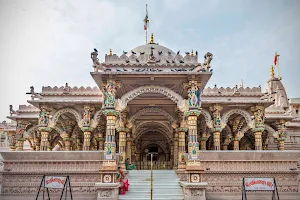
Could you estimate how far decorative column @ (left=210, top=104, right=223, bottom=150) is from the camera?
1514 centimetres

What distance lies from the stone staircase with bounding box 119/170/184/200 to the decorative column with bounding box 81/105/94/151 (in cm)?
326

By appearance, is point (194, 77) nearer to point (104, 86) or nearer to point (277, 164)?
point (104, 86)

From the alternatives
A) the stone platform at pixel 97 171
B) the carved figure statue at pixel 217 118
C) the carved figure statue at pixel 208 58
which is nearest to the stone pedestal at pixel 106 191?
the stone platform at pixel 97 171

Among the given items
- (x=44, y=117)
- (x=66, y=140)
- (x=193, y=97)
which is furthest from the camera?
(x=66, y=140)

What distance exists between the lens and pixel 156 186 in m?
11.0

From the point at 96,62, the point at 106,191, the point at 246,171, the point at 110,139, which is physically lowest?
the point at 106,191

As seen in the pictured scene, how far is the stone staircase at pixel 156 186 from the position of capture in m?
10.0

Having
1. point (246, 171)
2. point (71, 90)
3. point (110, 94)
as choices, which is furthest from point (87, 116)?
point (246, 171)

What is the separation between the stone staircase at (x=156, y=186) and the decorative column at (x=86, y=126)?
128 inches

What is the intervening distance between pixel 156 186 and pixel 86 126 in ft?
19.1

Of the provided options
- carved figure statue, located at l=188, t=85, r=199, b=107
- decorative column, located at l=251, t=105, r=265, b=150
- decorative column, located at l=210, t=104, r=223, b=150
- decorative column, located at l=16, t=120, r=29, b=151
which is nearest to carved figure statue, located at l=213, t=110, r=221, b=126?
decorative column, located at l=210, t=104, r=223, b=150

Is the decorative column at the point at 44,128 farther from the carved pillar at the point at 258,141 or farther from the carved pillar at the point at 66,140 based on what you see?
the carved pillar at the point at 258,141

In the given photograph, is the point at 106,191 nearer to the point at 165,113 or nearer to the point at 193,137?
the point at 193,137

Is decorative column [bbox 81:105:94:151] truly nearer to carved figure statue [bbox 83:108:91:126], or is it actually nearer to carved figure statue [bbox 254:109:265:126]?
carved figure statue [bbox 83:108:91:126]
